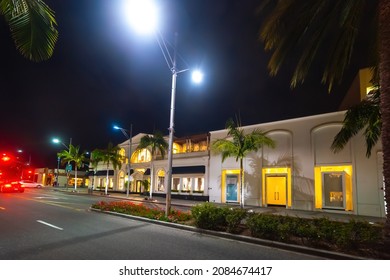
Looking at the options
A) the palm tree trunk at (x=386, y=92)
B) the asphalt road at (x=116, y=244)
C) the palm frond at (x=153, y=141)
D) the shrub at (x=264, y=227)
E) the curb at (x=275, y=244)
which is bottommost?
the asphalt road at (x=116, y=244)

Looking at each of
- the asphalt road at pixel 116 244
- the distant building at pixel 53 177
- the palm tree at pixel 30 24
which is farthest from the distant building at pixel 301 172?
the distant building at pixel 53 177

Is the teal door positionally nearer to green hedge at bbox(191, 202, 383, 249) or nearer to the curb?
the curb

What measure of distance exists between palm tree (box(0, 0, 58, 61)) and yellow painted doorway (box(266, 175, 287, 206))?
20.4 meters

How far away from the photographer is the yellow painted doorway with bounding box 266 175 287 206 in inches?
902

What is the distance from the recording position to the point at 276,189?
2348 centimetres

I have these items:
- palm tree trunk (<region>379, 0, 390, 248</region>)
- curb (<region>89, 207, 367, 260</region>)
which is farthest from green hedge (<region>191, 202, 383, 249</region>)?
palm tree trunk (<region>379, 0, 390, 248</region>)

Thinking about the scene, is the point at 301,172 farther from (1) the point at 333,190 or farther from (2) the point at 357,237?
(2) the point at 357,237

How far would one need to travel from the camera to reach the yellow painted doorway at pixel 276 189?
75.2 feet

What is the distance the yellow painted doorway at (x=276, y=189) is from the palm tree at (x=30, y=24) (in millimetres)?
20433

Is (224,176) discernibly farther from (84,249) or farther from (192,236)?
(84,249)

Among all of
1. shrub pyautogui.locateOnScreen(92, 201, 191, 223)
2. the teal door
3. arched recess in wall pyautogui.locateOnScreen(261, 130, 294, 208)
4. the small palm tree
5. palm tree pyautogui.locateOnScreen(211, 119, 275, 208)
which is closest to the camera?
the small palm tree

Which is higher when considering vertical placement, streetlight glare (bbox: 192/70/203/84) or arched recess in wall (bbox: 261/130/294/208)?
streetlight glare (bbox: 192/70/203/84)

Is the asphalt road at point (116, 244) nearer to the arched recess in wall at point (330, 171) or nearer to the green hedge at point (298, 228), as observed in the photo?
the green hedge at point (298, 228)

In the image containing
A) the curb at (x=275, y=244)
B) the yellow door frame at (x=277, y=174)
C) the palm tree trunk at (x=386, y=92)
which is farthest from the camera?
the yellow door frame at (x=277, y=174)
